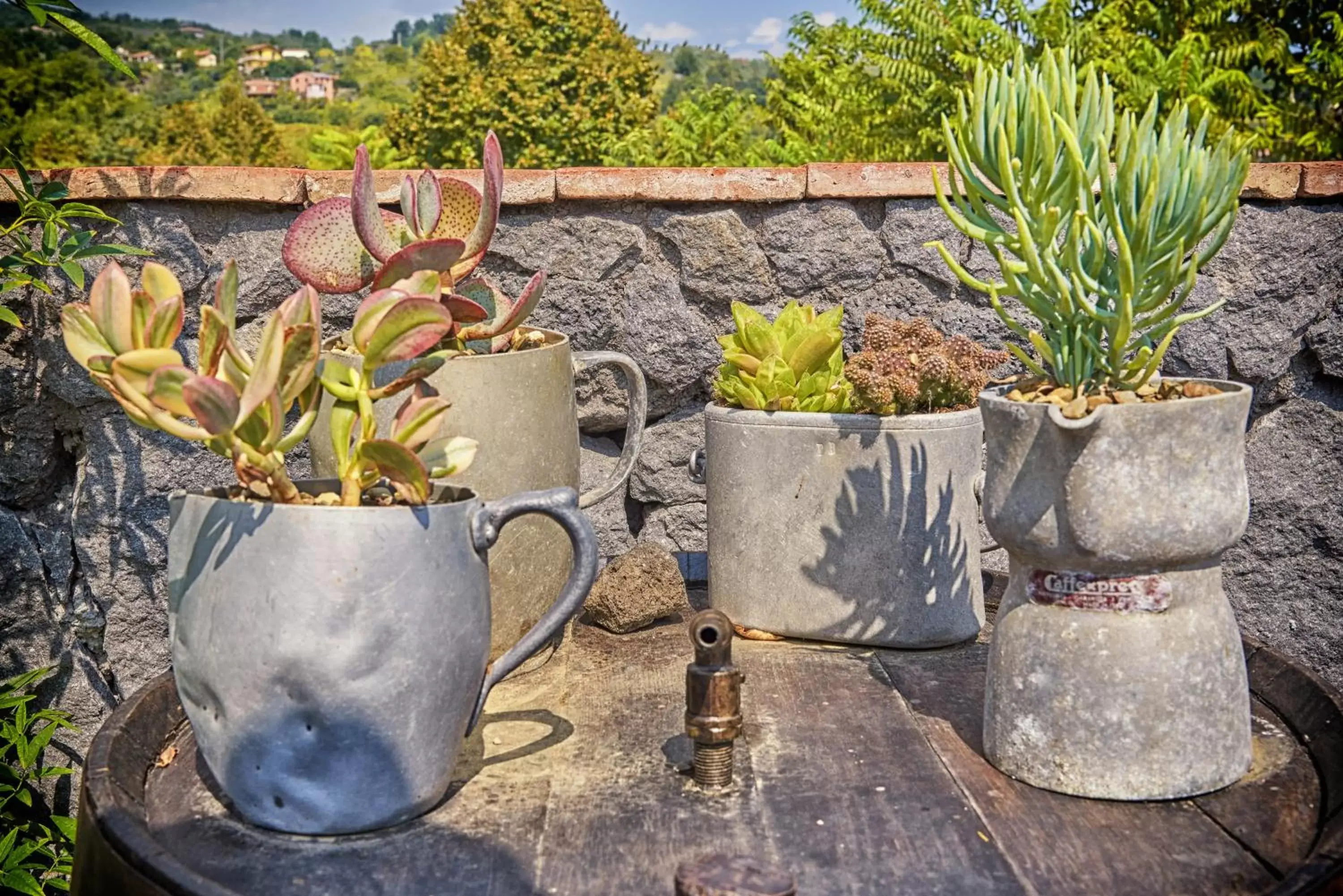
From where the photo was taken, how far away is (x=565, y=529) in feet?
4.43

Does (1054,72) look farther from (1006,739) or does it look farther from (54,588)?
(54,588)

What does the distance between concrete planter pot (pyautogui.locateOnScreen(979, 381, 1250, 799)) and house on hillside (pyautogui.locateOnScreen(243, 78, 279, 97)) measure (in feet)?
115

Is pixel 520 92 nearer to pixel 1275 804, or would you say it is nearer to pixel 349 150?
pixel 349 150

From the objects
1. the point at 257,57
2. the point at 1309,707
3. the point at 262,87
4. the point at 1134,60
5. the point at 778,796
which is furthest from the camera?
the point at 257,57

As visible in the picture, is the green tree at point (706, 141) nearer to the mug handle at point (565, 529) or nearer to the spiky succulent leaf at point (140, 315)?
the mug handle at point (565, 529)

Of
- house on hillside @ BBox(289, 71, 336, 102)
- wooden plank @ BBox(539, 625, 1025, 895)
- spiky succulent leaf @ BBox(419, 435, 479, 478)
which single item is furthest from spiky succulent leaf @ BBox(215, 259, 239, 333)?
house on hillside @ BBox(289, 71, 336, 102)

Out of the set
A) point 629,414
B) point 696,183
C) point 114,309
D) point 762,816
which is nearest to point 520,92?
point 696,183

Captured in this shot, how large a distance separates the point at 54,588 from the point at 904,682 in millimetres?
1633

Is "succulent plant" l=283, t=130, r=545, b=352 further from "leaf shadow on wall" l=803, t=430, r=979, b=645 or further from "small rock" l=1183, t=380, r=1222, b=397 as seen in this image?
"small rock" l=1183, t=380, r=1222, b=397

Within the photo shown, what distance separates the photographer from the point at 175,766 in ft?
4.79

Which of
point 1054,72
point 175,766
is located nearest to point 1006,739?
point 1054,72

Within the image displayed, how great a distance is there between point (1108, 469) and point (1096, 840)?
0.38m

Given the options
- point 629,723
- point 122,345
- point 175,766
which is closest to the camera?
point 122,345

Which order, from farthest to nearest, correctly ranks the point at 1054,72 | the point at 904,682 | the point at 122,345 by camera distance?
the point at 904,682
the point at 1054,72
the point at 122,345
